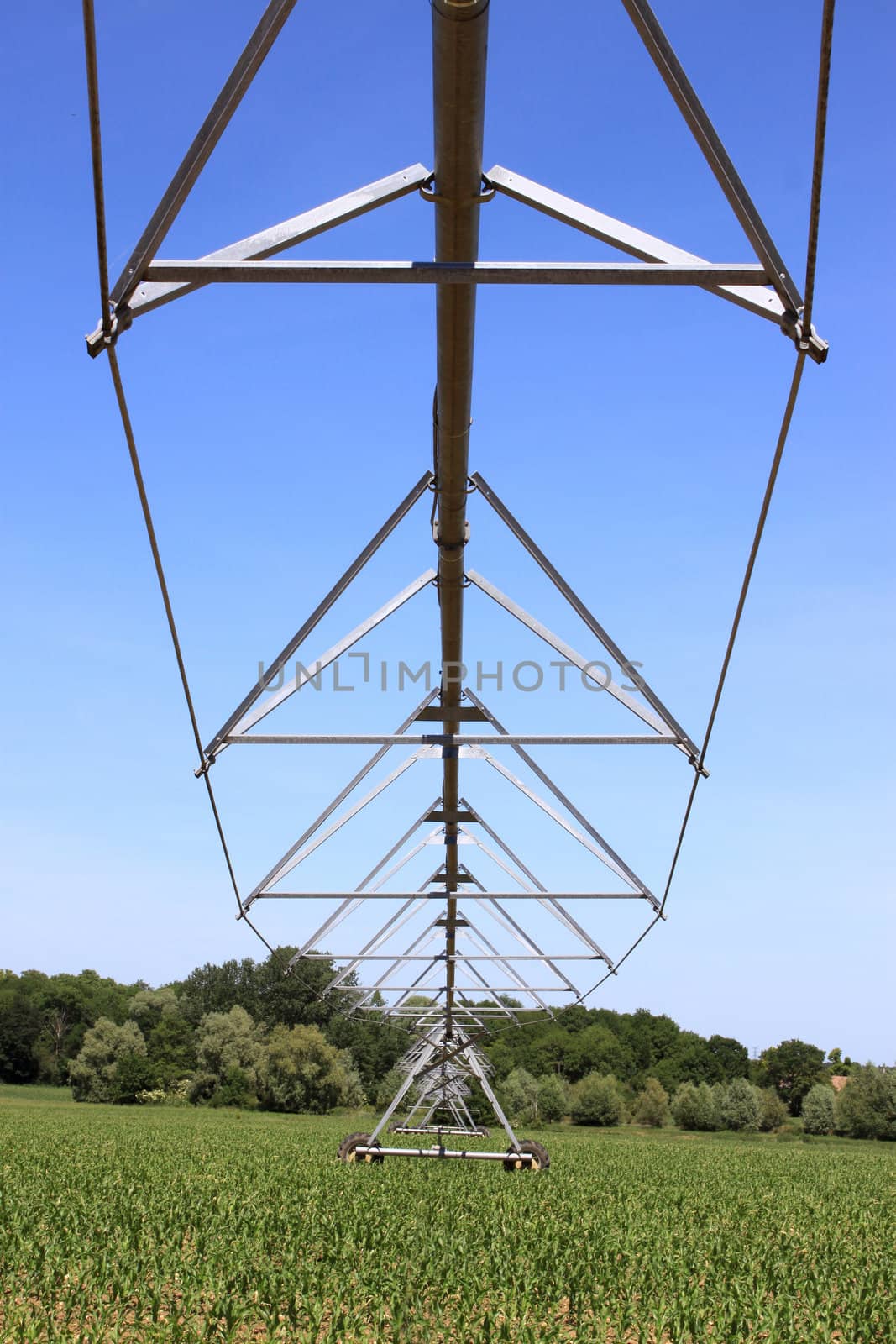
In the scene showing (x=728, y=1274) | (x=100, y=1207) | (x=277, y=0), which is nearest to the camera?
(x=277, y=0)

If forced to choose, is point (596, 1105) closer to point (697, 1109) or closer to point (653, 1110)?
point (697, 1109)

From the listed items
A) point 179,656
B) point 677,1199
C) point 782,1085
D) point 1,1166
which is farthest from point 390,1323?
point 782,1085

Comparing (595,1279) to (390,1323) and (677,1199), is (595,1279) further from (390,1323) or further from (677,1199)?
(677,1199)

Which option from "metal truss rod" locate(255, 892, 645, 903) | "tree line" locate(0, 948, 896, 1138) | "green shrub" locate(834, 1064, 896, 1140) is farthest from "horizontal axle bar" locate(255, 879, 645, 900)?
"green shrub" locate(834, 1064, 896, 1140)

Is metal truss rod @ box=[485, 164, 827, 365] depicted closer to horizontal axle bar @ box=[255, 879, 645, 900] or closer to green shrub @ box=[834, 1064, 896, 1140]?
horizontal axle bar @ box=[255, 879, 645, 900]

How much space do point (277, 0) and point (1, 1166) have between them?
658 inches

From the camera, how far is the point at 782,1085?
Result: 71875mm

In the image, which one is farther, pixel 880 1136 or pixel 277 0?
pixel 880 1136

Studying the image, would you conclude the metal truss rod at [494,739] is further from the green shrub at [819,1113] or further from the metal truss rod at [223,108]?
the green shrub at [819,1113]

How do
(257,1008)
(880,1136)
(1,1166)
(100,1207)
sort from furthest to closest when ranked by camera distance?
1. (257,1008)
2. (880,1136)
3. (1,1166)
4. (100,1207)

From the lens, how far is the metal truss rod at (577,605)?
23.5 feet

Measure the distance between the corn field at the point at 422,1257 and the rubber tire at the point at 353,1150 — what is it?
0.45 metres

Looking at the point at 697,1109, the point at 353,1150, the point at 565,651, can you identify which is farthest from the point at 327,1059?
the point at 565,651

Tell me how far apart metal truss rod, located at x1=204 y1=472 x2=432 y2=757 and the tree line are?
90.3 feet
